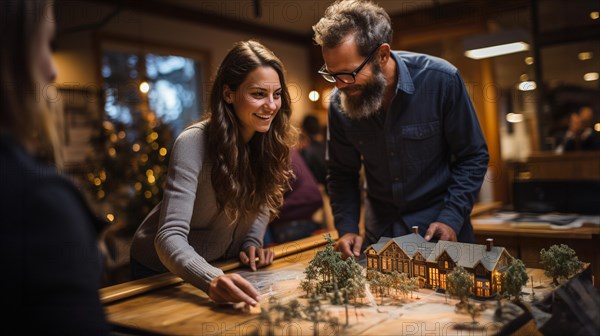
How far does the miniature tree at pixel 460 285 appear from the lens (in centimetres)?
152

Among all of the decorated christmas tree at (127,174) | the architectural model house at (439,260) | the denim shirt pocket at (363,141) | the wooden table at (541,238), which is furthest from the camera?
the decorated christmas tree at (127,174)

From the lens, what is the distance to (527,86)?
6195mm

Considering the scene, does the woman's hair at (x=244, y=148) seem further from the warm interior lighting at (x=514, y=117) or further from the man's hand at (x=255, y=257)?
the warm interior lighting at (x=514, y=117)

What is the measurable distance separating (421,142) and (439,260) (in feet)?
2.34

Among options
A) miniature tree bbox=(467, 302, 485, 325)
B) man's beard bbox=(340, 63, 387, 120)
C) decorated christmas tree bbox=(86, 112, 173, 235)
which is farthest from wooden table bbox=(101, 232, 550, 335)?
decorated christmas tree bbox=(86, 112, 173, 235)

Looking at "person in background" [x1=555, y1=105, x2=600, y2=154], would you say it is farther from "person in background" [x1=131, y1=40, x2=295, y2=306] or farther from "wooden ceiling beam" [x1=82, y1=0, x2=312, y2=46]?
"person in background" [x1=131, y1=40, x2=295, y2=306]

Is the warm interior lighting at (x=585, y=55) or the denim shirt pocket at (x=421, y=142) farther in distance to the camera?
the warm interior lighting at (x=585, y=55)

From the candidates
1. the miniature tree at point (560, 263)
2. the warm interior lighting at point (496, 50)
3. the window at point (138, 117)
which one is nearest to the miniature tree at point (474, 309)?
the miniature tree at point (560, 263)

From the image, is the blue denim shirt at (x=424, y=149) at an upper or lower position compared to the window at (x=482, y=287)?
upper

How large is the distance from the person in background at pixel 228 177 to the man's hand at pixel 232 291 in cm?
6

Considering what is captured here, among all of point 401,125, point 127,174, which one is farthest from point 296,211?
point 127,174

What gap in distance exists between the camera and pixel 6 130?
95 centimetres

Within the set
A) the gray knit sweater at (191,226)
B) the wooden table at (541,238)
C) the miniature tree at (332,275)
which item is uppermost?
the gray knit sweater at (191,226)

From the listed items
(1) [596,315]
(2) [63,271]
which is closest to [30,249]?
(2) [63,271]
